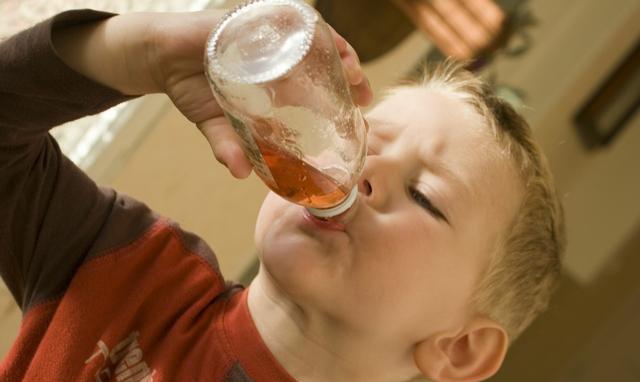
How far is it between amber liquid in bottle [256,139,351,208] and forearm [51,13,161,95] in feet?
0.69

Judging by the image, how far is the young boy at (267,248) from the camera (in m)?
0.79

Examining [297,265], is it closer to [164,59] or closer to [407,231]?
[407,231]

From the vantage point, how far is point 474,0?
151cm

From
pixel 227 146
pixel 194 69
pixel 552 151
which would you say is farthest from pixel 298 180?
pixel 552 151

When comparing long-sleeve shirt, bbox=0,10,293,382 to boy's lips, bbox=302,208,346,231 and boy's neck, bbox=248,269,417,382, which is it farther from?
boy's lips, bbox=302,208,346,231

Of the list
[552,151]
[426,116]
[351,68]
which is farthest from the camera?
[552,151]

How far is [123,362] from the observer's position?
88 cm

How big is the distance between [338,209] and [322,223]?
0.16 ft

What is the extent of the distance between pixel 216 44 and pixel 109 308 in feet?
1.31

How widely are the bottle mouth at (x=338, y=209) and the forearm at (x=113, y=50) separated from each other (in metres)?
0.21

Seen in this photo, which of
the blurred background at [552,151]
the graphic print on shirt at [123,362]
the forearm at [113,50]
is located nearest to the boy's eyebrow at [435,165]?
the forearm at [113,50]

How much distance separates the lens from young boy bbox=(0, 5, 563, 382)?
787 millimetres

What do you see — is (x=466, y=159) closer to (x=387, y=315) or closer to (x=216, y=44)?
(x=387, y=315)

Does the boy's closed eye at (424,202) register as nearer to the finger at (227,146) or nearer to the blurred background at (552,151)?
the finger at (227,146)
